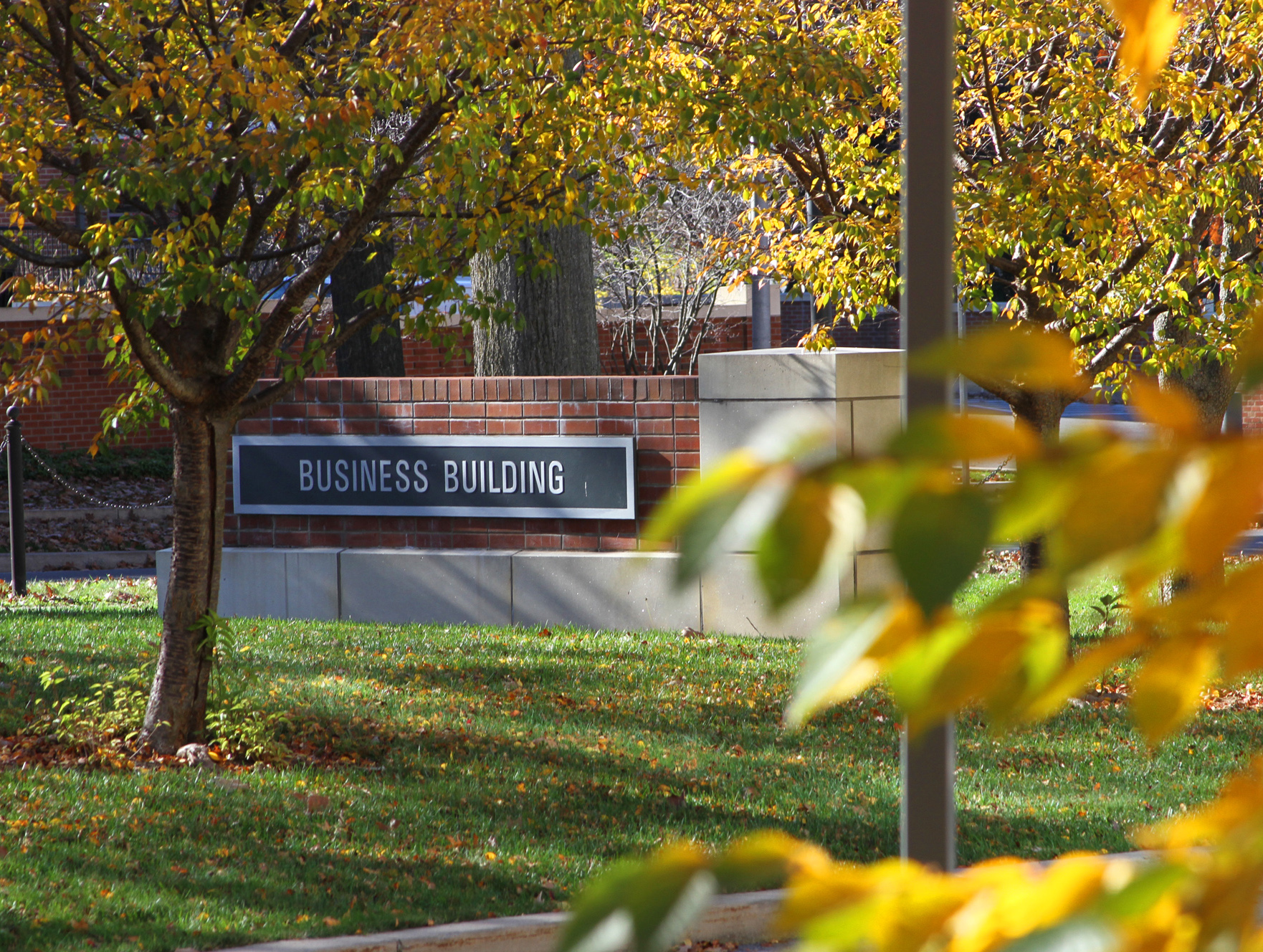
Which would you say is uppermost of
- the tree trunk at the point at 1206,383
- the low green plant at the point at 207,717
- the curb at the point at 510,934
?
the tree trunk at the point at 1206,383

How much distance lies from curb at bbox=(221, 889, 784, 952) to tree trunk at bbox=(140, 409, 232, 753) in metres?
2.44

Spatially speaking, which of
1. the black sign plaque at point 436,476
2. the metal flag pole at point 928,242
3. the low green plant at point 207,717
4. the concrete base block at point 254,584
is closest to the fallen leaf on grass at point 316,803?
the low green plant at point 207,717

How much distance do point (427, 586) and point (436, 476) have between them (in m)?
0.90

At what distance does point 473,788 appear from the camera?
267 inches

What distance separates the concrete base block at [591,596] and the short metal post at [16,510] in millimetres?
4991

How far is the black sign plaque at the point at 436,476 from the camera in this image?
10.8 metres

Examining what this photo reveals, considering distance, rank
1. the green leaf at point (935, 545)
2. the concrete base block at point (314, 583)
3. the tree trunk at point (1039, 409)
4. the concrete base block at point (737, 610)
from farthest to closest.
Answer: the concrete base block at point (314, 583) → the concrete base block at point (737, 610) → the tree trunk at point (1039, 409) → the green leaf at point (935, 545)

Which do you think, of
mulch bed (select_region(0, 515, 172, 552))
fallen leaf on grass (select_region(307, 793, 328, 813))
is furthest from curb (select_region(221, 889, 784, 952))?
mulch bed (select_region(0, 515, 172, 552))

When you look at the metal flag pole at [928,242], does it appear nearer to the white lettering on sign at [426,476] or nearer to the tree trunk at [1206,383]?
the white lettering on sign at [426,476]

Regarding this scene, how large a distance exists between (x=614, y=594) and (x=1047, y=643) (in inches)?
400

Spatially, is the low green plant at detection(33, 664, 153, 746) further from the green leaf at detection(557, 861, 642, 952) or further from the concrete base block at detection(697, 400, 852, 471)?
the green leaf at detection(557, 861, 642, 952)

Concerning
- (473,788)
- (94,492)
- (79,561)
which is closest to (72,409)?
(94,492)

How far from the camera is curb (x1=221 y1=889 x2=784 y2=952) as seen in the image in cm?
491

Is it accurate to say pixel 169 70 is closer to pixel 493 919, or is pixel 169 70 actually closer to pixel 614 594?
pixel 493 919
